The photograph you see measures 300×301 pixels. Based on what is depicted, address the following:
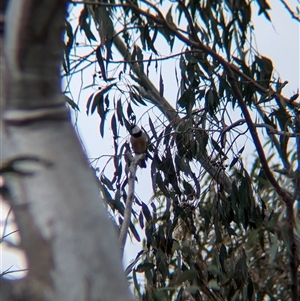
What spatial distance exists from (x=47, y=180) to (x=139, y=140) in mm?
1838

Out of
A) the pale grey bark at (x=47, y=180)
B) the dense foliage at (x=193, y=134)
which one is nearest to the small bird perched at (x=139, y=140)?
the dense foliage at (x=193, y=134)

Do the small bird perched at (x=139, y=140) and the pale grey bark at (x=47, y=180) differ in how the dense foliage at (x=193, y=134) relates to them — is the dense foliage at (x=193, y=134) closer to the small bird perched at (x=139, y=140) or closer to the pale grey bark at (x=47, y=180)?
the small bird perched at (x=139, y=140)

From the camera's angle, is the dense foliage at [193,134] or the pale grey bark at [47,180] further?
the dense foliage at [193,134]

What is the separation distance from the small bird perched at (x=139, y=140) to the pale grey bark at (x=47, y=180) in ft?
5.76

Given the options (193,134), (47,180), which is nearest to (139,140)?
(193,134)

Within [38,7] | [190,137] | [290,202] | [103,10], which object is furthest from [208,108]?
[38,7]

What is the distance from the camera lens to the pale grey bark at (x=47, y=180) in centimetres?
78

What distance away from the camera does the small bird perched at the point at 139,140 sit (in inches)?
103

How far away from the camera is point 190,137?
2457 millimetres

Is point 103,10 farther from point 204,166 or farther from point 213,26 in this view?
point 204,166

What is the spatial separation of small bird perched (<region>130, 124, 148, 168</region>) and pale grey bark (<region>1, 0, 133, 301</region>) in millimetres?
1756

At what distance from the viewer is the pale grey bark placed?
78 cm

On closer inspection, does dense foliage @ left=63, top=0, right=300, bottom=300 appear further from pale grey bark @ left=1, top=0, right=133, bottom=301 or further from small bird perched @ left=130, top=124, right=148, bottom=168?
pale grey bark @ left=1, top=0, right=133, bottom=301

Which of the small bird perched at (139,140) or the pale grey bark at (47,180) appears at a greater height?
the small bird perched at (139,140)
